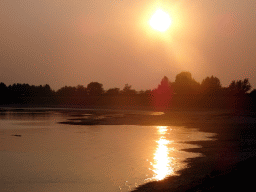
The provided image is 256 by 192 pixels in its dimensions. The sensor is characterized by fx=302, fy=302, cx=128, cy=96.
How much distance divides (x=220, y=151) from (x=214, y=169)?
4.78 meters

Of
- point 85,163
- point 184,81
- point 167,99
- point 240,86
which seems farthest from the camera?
point 184,81

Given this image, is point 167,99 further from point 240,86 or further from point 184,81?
point 184,81

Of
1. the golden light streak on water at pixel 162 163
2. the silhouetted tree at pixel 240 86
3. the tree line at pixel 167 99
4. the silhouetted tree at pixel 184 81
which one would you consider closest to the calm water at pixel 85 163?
the golden light streak on water at pixel 162 163

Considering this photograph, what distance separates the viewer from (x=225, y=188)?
8.84 meters

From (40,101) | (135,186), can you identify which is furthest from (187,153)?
(40,101)

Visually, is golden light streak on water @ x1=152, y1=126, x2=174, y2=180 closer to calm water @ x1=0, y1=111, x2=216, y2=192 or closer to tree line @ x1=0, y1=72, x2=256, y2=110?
calm water @ x1=0, y1=111, x2=216, y2=192

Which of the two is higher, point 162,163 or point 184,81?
point 184,81

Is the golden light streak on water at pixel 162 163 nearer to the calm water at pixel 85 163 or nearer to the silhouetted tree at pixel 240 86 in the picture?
the calm water at pixel 85 163

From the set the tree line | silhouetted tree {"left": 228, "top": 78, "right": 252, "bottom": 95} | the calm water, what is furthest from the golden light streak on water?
silhouetted tree {"left": 228, "top": 78, "right": 252, "bottom": 95}

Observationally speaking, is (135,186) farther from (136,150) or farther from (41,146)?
(41,146)

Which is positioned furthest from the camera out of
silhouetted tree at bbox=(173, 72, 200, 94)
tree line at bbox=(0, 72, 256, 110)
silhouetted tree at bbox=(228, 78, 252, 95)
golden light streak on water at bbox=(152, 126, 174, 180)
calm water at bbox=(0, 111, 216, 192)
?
silhouetted tree at bbox=(173, 72, 200, 94)

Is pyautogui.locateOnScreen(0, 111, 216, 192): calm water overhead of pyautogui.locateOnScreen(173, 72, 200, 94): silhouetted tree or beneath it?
beneath

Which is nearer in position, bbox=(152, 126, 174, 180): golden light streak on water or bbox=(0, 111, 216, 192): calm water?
bbox=(0, 111, 216, 192): calm water

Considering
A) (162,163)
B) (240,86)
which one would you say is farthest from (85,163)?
(240,86)
